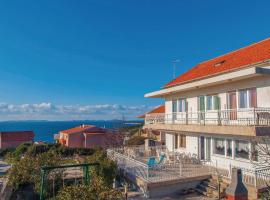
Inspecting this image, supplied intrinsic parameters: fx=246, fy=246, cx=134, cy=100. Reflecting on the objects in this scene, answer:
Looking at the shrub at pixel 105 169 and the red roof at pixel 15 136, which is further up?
the shrub at pixel 105 169

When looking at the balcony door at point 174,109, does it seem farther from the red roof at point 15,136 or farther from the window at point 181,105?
the red roof at point 15,136

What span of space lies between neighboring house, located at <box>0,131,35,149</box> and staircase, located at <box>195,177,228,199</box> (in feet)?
160

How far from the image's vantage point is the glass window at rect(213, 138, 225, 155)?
61.8 feet

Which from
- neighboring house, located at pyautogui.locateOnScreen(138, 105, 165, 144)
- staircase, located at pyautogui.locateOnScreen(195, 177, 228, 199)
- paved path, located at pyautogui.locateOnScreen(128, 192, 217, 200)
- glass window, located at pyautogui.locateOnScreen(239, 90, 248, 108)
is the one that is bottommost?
paved path, located at pyautogui.locateOnScreen(128, 192, 217, 200)

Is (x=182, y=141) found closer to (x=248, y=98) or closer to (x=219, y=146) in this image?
(x=219, y=146)

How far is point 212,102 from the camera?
19.8 m

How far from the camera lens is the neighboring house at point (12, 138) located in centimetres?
5406

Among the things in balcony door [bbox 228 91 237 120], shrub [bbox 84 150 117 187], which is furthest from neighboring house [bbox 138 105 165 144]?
shrub [bbox 84 150 117 187]

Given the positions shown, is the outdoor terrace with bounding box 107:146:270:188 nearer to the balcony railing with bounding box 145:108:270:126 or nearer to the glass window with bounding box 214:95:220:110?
the balcony railing with bounding box 145:108:270:126

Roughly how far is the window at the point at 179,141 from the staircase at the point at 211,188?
7.62 m

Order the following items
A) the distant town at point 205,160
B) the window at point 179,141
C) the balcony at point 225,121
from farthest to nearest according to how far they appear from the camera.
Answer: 1. the window at point 179,141
2. the distant town at point 205,160
3. the balcony at point 225,121

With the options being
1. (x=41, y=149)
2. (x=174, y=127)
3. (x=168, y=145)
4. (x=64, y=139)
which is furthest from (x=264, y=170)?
(x=64, y=139)

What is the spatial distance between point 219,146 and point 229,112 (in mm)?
3604

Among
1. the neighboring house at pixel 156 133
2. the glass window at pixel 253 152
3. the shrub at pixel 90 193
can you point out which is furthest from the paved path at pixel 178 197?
the neighboring house at pixel 156 133
